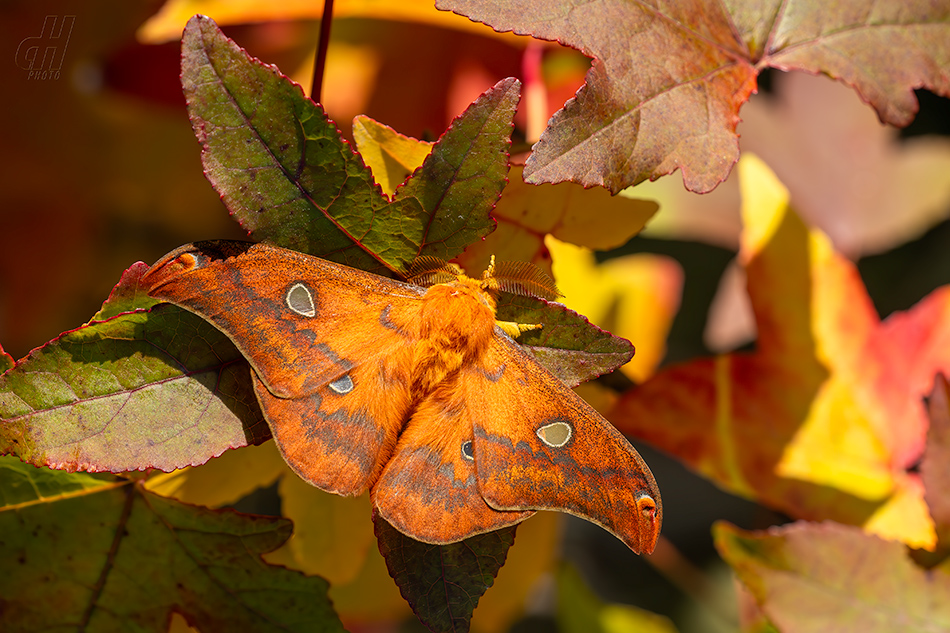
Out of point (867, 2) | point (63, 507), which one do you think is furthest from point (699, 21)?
point (63, 507)

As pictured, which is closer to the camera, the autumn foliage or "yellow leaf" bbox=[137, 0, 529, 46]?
the autumn foliage

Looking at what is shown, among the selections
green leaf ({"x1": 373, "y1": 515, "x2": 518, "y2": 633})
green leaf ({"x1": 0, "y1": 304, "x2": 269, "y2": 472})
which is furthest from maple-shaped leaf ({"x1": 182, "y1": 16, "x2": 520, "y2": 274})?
green leaf ({"x1": 373, "y1": 515, "x2": 518, "y2": 633})

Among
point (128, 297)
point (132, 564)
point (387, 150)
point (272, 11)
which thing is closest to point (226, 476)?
point (132, 564)

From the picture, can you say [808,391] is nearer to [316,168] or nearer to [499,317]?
[499,317]

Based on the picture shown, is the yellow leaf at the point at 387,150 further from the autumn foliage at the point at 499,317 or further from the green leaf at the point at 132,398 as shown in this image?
the green leaf at the point at 132,398

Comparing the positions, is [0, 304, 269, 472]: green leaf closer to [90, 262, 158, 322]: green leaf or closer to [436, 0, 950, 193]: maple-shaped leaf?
[90, 262, 158, 322]: green leaf

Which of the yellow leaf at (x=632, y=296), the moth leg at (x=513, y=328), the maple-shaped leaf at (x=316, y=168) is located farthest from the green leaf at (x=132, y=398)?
the yellow leaf at (x=632, y=296)
